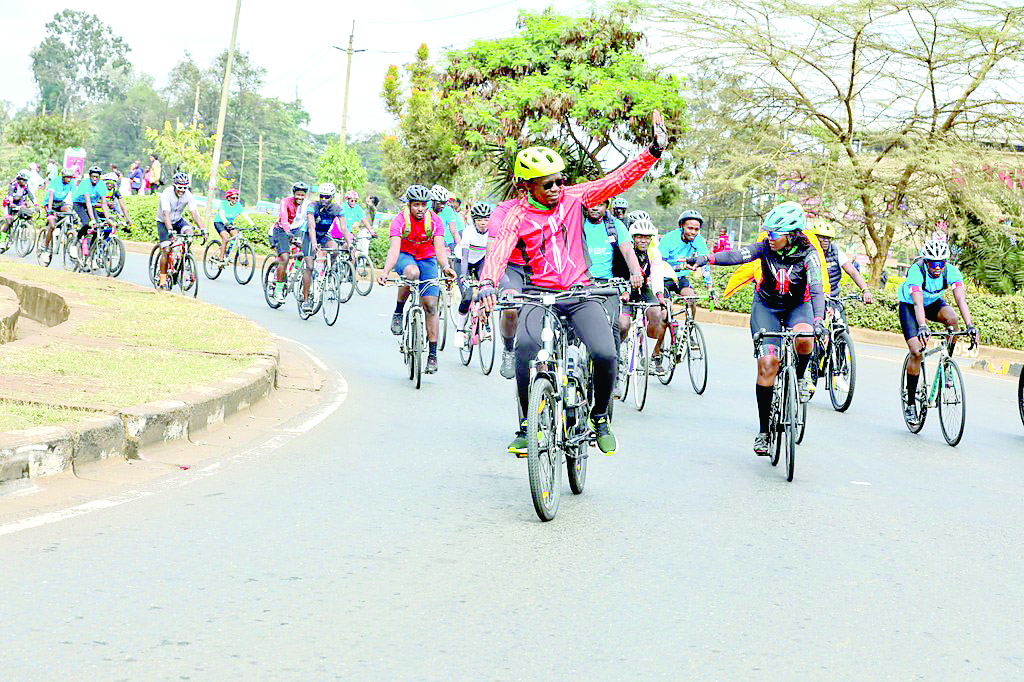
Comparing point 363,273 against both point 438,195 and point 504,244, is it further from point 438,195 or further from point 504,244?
point 504,244

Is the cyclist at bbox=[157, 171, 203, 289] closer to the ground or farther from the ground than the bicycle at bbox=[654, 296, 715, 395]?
farther from the ground

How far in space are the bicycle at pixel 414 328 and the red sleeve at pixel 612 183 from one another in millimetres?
5215

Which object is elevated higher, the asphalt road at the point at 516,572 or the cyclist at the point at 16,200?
the cyclist at the point at 16,200

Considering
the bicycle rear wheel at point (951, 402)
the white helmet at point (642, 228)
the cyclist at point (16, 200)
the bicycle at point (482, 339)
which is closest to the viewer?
the bicycle rear wheel at point (951, 402)

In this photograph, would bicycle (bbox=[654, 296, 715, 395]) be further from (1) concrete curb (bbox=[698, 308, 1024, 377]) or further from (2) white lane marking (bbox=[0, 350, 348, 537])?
(1) concrete curb (bbox=[698, 308, 1024, 377])

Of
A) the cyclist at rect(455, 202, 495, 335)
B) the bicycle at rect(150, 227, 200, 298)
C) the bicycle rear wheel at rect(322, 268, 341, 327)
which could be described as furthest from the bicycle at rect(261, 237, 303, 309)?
the cyclist at rect(455, 202, 495, 335)

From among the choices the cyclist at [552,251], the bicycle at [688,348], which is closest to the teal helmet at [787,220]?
the cyclist at [552,251]

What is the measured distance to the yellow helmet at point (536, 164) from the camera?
7.19 meters

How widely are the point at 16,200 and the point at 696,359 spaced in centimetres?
2003

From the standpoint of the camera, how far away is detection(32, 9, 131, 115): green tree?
428 feet

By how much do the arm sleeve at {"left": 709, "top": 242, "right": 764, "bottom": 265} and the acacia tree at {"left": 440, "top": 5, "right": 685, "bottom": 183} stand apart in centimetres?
3317

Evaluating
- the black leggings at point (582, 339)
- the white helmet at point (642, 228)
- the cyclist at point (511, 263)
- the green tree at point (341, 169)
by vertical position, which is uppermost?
A: the green tree at point (341, 169)

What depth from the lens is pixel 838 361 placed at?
12828 mm

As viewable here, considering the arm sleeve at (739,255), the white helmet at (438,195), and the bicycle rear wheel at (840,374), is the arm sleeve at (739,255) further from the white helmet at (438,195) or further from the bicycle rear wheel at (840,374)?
the white helmet at (438,195)
